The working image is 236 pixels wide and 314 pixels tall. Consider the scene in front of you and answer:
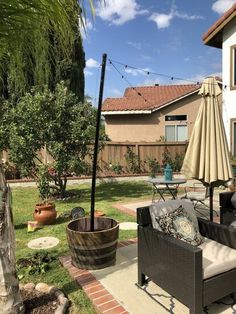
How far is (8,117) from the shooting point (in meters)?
10.3

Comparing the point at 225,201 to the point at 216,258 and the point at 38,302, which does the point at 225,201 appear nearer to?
the point at 216,258

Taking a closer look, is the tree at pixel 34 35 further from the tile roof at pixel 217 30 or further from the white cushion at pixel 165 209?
the tile roof at pixel 217 30

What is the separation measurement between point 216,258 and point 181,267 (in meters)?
0.61

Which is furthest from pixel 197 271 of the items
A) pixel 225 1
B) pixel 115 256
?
pixel 225 1

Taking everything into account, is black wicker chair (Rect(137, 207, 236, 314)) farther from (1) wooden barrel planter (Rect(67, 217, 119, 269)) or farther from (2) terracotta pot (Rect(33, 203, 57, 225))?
(2) terracotta pot (Rect(33, 203, 57, 225))

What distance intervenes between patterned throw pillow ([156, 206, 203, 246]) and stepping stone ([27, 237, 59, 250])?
272cm

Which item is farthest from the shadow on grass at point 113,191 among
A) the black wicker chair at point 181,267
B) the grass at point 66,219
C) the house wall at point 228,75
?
the black wicker chair at point 181,267

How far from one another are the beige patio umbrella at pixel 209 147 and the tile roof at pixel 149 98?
1489 cm

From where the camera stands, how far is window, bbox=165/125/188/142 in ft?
70.6

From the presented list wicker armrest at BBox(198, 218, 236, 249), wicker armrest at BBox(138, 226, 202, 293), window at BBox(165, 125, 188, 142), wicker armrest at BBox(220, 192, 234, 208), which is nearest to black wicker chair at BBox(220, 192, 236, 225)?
wicker armrest at BBox(220, 192, 234, 208)

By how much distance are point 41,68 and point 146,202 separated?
6.89 m

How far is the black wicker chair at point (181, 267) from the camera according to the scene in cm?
339

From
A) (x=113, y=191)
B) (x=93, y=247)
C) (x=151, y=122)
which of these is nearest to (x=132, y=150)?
(x=113, y=191)

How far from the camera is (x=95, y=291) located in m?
4.22
